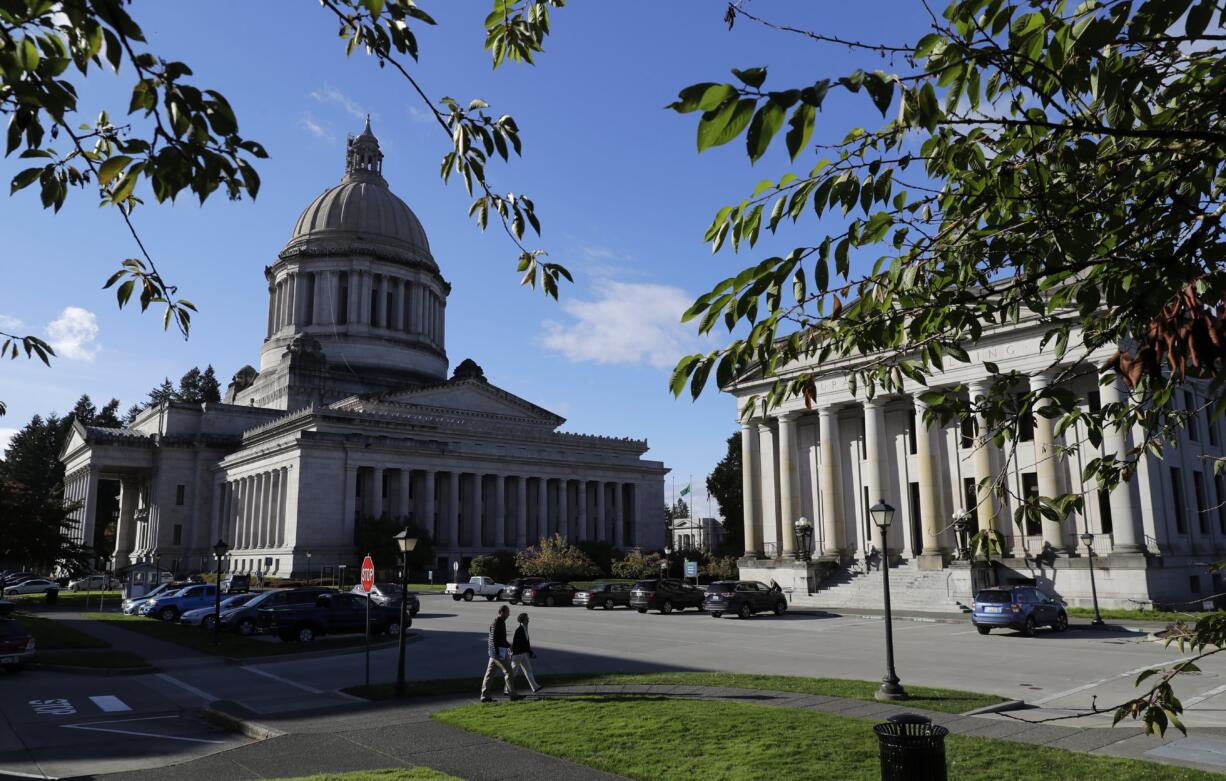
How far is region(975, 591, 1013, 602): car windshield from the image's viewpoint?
28547 mm

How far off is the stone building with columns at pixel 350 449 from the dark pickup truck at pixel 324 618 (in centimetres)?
4136

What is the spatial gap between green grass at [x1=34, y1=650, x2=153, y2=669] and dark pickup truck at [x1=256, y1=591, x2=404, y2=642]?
4.55 meters

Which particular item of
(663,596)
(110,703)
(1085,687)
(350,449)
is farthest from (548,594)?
(1085,687)

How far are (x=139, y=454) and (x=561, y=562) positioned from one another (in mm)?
49435

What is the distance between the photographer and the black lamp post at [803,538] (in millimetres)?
43303

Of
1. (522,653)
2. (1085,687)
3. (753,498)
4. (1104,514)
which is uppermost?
(753,498)

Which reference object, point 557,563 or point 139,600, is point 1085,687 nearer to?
point 139,600

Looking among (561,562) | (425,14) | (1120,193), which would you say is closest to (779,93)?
(425,14)

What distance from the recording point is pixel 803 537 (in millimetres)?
44938

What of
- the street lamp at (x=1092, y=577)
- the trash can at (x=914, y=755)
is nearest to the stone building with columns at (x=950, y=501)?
the street lamp at (x=1092, y=577)

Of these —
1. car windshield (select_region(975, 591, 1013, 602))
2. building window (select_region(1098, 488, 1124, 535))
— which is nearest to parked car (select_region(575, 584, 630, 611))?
car windshield (select_region(975, 591, 1013, 602))

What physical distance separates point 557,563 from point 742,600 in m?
30.3

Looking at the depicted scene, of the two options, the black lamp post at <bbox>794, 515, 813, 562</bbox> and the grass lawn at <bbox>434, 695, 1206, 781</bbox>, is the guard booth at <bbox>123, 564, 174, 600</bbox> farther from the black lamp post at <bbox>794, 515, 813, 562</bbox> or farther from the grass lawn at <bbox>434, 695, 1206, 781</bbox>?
the grass lawn at <bbox>434, 695, 1206, 781</bbox>

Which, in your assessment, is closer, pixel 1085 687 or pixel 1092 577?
pixel 1085 687
